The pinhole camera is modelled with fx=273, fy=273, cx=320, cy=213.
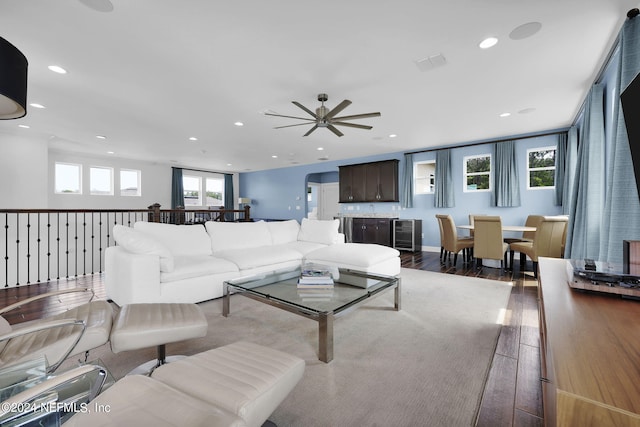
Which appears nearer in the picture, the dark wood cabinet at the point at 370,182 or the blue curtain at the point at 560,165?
the blue curtain at the point at 560,165

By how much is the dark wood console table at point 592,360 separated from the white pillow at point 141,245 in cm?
288

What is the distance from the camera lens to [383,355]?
1897 millimetres

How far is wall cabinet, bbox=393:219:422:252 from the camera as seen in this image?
22.1 ft

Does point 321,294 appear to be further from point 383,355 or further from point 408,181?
point 408,181

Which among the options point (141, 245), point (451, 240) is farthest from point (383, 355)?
point (451, 240)

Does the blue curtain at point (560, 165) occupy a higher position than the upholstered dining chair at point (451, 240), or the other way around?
the blue curtain at point (560, 165)

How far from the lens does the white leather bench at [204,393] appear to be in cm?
81

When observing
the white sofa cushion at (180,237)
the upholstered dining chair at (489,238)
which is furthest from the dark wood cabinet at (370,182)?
the white sofa cushion at (180,237)

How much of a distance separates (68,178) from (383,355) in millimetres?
9451

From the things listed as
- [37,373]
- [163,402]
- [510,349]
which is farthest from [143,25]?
[510,349]

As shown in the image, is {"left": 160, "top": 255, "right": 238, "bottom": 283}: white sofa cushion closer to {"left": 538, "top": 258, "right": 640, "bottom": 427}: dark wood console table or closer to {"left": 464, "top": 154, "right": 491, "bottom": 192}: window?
{"left": 538, "top": 258, "right": 640, "bottom": 427}: dark wood console table

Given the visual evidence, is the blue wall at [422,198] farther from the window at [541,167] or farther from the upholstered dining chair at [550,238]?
the upholstered dining chair at [550,238]

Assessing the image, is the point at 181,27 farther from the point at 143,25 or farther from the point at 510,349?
the point at 510,349

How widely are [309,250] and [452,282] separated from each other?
2069 mm
